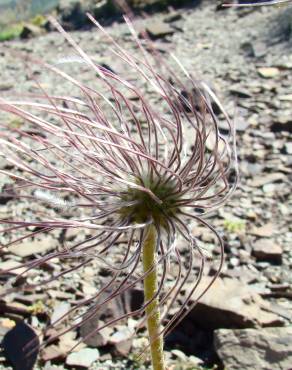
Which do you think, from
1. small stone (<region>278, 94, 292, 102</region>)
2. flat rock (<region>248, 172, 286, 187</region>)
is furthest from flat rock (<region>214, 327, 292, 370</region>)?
small stone (<region>278, 94, 292, 102</region>)

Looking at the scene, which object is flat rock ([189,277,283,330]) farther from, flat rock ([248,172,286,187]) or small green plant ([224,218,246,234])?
flat rock ([248,172,286,187])

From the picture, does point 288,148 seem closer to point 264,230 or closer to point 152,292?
point 264,230

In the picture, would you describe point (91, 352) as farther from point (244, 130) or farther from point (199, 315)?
point (244, 130)

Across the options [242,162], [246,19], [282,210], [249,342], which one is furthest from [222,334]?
[246,19]

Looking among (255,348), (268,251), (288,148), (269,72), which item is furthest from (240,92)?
(255,348)

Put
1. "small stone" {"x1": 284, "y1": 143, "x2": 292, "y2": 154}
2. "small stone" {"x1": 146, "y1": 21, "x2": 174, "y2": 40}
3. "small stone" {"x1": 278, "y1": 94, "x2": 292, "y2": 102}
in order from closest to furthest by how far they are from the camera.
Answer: "small stone" {"x1": 284, "y1": 143, "x2": 292, "y2": 154} → "small stone" {"x1": 278, "y1": 94, "x2": 292, "y2": 102} → "small stone" {"x1": 146, "y1": 21, "x2": 174, "y2": 40}
